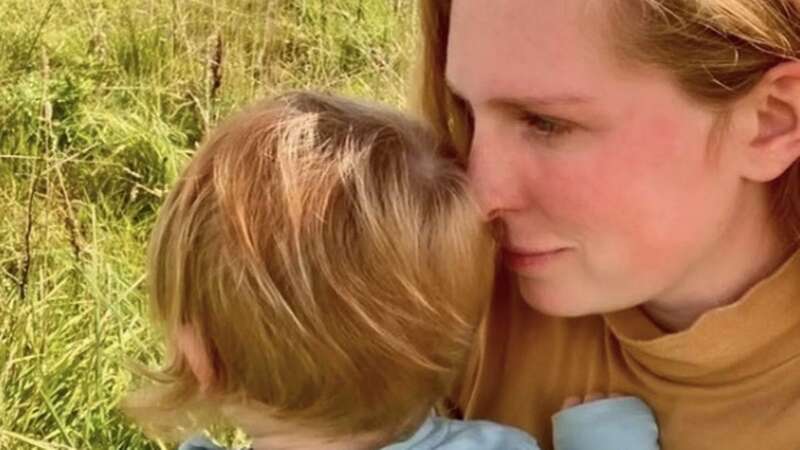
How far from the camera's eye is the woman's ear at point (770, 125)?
64.1 inches

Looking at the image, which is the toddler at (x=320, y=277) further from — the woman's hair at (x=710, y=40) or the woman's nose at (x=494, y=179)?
the woman's hair at (x=710, y=40)

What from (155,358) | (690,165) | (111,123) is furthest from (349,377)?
(111,123)

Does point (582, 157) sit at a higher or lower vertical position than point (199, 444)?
higher

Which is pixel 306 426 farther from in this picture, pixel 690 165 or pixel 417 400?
pixel 690 165

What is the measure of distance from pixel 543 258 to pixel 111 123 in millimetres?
2026

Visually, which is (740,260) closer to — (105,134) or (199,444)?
(199,444)

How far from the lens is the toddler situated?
1.58 meters

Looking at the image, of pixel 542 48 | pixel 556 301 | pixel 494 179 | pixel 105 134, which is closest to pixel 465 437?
pixel 556 301

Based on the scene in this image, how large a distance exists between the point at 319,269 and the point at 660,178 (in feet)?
1.11

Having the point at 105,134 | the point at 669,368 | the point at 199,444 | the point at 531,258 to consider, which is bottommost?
the point at 105,134

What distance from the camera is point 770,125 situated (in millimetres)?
1654

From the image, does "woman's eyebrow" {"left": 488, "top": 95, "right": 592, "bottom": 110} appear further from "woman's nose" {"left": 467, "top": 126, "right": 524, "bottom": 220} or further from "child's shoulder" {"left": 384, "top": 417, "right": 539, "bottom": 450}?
"child's shoulder" {"left": 384, "top": 417, "right": 539, "bottom": 450}

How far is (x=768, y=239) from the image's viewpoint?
5.70 feet

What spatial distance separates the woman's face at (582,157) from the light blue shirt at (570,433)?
0.15 metres
